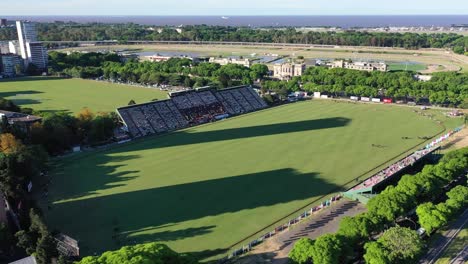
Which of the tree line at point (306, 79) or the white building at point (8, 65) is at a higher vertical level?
the white building at point (8, 65)

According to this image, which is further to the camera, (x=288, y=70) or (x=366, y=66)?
(x=366, y=66)

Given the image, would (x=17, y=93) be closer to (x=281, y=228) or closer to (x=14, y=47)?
(x=14, y=47)

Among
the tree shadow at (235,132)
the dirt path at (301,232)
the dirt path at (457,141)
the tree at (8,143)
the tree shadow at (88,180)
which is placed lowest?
the dirt path at (301,232)

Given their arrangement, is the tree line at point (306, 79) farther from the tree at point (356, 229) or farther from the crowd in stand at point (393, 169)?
the tree at point (356, 229)

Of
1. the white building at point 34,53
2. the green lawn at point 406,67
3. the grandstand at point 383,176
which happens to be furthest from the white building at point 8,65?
the grandstand at point 383,176

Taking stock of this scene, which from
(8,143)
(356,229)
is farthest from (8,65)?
(356,229)

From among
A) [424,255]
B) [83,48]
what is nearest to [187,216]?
[424,255]

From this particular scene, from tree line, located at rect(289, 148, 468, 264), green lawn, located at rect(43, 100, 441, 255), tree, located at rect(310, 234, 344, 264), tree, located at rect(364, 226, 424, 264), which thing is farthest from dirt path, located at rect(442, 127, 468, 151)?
tree, located at rect(310, 234, 344, 264)
